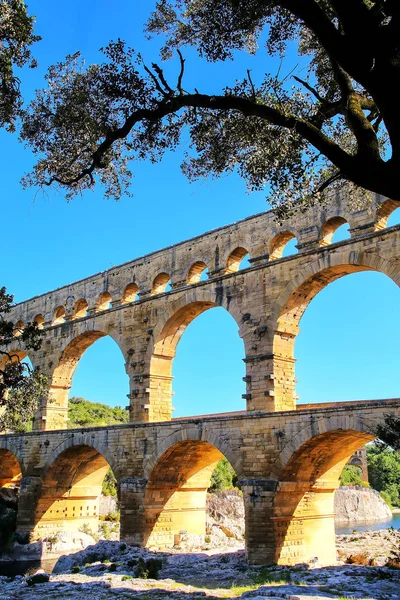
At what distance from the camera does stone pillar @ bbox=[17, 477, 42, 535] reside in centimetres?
2511

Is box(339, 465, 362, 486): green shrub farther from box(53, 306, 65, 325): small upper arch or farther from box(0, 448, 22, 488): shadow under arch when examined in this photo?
box(53, 306, 65, 325): small upper arch

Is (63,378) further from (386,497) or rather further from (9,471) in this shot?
(386,497)

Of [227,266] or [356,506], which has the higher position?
[227,266]

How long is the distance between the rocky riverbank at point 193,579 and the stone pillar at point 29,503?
524cm

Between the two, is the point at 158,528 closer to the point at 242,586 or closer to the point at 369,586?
the point at 242,586

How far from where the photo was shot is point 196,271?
22.8 meters

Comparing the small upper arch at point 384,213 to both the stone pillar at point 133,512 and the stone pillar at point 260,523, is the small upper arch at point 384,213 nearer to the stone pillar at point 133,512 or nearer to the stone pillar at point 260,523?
the stone pillar at point 260,523

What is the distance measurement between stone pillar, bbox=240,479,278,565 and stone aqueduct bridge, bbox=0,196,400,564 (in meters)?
0.04

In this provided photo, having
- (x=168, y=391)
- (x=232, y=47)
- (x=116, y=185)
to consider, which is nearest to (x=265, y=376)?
(x=168, y=391)

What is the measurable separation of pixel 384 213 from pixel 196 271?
784 cm

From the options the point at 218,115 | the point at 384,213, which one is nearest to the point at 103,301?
the point at 384,213

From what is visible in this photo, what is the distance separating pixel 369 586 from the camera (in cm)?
1316

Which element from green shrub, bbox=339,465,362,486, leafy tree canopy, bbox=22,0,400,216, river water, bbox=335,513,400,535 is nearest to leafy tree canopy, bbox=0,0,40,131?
leafy tree canopy, bbox=22,0,400,216

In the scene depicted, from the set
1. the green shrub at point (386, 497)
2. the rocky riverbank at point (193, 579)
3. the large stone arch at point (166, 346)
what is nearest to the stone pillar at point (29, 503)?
the rocky riverbank at point (193, 579)
